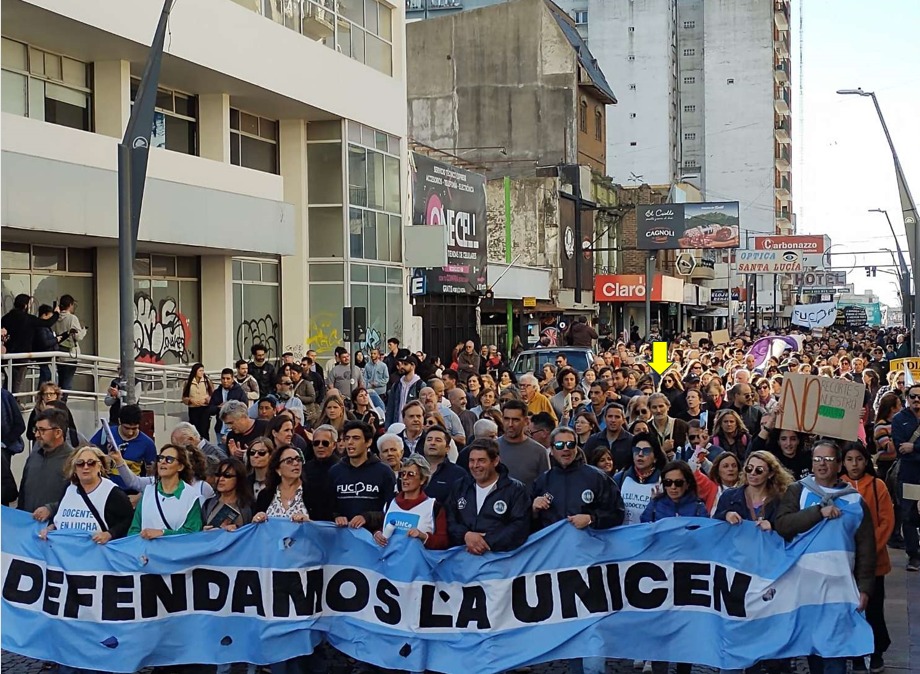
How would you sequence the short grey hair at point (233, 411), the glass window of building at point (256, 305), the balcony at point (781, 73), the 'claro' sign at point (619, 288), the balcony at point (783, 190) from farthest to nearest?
1. the balcony at point (781, 73)
2. the balcony at point (783, 190)
3. the 'claro' sign at point (619, 288)
4. the glass window of building at point (256, 305)
5. the short grey hair at point (233, 411)

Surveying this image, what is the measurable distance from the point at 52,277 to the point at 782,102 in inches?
3751

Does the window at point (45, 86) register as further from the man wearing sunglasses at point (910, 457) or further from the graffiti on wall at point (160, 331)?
the man wearing sunglasses at point (910, 457)

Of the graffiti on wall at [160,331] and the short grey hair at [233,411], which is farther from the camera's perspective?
the graffiti on wall at [160,331]

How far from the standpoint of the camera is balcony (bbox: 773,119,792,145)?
104 meters

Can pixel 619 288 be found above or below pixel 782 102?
below

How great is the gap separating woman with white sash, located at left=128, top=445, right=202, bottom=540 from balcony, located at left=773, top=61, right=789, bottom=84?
101497mm

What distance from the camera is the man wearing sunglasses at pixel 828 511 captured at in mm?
7254

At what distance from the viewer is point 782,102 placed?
106500 mm

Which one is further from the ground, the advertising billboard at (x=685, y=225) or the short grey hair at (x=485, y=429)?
the advertising billboard at (x=685, y=225)

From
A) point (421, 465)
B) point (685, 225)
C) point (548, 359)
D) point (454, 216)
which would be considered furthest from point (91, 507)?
point (685, 225)

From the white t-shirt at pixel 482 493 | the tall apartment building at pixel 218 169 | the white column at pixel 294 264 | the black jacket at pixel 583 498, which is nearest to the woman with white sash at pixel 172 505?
the white t-shirt at pixel 482 493

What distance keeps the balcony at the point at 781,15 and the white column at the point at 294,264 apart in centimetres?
8324

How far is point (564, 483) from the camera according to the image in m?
7.74
